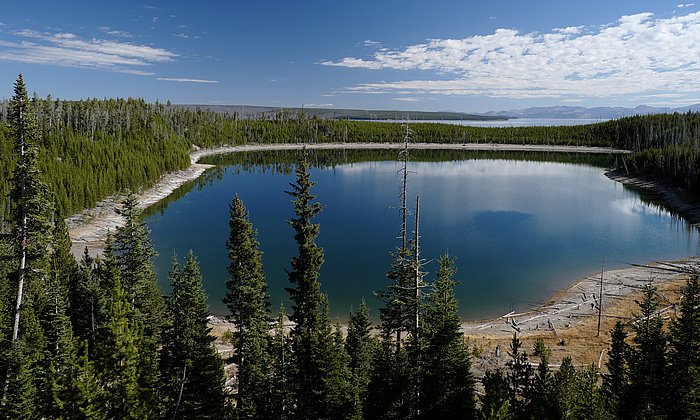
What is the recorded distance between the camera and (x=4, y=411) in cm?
2036

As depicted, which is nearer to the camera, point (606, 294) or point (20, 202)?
point (20, 202)

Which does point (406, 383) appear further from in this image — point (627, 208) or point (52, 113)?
point (52, 113)

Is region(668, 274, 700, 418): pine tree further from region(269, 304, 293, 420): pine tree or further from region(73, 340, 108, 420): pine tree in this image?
region(73, 340, 108, 420): pine tree

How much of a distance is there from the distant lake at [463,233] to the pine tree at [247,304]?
8621 millimetres

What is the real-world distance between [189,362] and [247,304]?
433cm

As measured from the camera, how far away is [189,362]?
24.9 meters

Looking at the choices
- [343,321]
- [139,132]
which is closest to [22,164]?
[343,321]

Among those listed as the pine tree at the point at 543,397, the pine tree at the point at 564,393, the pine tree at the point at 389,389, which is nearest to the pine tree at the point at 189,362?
the pine tree at the point at 389,389

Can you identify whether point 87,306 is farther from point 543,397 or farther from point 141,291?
point 543,397

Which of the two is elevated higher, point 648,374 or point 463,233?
point 648,374

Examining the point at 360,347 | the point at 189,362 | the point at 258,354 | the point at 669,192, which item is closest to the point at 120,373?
the point at 189,362

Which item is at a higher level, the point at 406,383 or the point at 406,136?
the point at 406,136

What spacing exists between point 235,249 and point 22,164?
35.9 feet

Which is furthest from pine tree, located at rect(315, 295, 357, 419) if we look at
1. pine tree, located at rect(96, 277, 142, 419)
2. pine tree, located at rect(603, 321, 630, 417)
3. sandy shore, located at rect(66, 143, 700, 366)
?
sandy shore, located at rect(66, 143, 700, 366)
